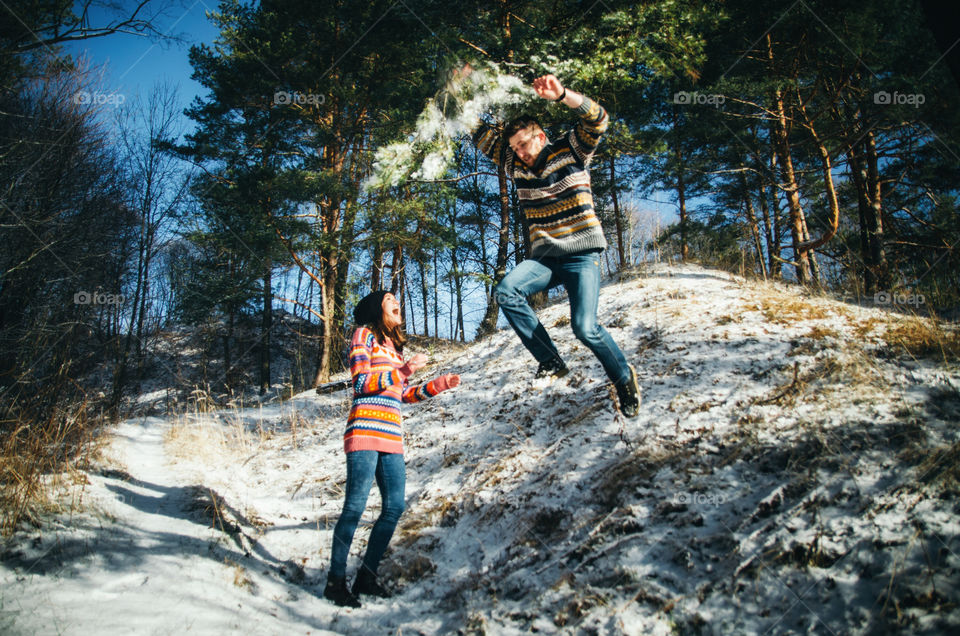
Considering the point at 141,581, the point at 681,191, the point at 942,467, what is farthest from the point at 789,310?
the point at 681,191

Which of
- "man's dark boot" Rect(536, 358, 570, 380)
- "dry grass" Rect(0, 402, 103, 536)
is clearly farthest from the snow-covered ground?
"man's dark boot" Rect(536, 358, 570, 380)

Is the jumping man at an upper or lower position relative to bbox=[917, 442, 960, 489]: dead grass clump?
upper

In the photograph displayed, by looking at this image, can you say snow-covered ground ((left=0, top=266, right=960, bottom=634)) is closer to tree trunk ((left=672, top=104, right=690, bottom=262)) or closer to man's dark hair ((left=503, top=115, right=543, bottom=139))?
man's dark hair ((left=503, top=115, right=543, bottom=139))

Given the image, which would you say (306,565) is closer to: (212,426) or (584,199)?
(584,199)

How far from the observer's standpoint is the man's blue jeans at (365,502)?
9.39 ft

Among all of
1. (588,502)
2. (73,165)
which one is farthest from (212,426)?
(588,502)

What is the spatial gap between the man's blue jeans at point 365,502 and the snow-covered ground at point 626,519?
351 mm

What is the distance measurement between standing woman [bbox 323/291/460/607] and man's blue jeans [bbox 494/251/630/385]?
588 mm

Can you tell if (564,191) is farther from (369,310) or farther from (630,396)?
(369,310)

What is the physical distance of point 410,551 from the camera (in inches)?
135

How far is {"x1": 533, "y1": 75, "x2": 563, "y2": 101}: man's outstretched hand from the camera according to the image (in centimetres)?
261
